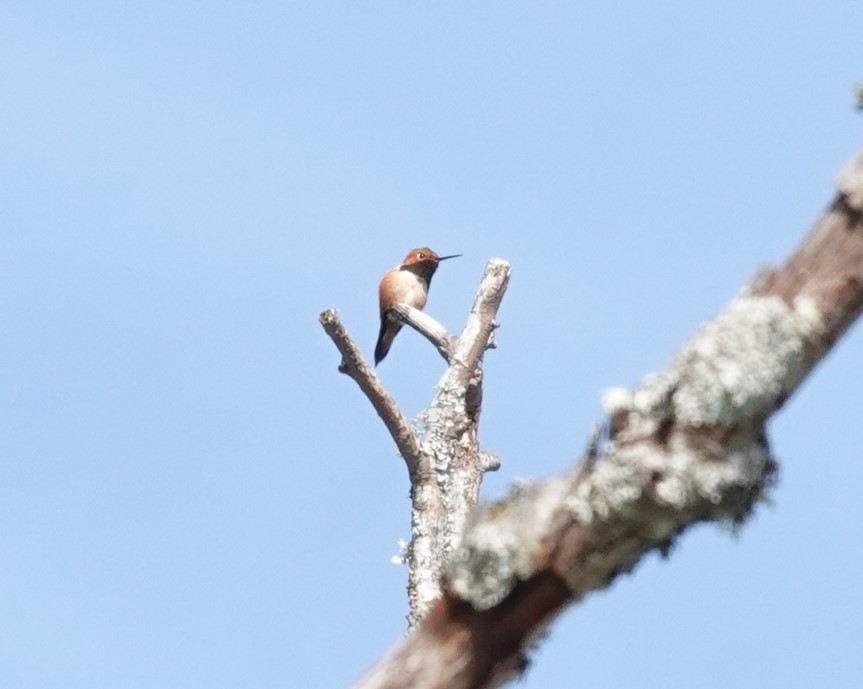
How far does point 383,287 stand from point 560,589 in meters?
10.4

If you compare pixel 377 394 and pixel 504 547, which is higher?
pixel 377 394

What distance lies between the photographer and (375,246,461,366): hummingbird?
39.3 feet

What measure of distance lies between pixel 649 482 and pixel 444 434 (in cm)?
496

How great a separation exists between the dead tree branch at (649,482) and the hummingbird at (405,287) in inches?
373

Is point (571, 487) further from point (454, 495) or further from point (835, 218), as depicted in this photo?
point (454, 495)

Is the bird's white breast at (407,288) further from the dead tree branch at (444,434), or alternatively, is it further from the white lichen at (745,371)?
the white lichen at (745,371)

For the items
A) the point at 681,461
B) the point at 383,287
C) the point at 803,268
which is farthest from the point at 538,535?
the point at 383,287

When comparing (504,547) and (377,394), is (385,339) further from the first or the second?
(504,547)

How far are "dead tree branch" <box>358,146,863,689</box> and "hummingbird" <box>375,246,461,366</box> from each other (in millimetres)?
9475

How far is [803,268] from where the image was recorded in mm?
1795

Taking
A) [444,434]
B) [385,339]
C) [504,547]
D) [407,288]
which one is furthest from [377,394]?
[385,339]

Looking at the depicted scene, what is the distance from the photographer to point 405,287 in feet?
39.4

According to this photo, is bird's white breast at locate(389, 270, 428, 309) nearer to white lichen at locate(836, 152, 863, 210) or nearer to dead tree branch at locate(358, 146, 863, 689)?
dead tree branch at locate(358, 146, 863, 689)

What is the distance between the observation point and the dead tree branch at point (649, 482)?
179 cm
